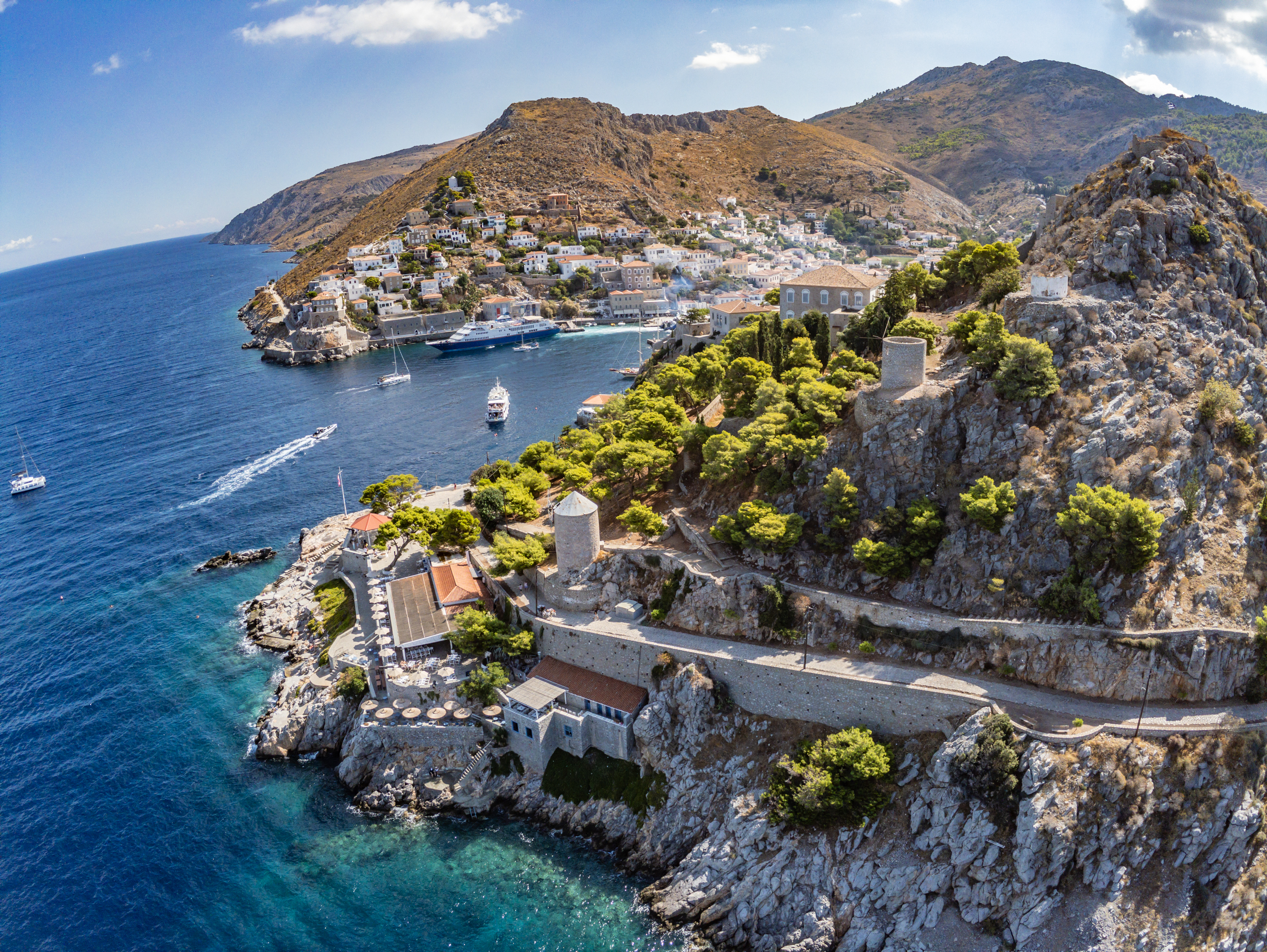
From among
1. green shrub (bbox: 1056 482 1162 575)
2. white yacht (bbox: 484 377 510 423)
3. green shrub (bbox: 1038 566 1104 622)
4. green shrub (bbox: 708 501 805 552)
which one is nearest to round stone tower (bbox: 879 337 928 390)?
green shrub (bbox: 708 501 805 552)

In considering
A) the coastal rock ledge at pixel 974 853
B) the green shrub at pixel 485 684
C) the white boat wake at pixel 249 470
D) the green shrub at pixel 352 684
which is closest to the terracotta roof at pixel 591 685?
the green shrub at pixel 485 684

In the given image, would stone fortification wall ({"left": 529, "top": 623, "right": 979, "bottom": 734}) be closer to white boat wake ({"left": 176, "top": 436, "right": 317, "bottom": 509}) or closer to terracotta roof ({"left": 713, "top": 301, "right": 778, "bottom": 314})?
terracotta roof ({"left": 713, "top": 301, "right": 778, "bottom": 314})

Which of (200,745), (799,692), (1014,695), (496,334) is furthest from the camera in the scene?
(496,334)

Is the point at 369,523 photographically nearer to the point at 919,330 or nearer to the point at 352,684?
the point at 352,684

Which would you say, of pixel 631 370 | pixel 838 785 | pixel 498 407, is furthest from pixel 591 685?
pixel 631 370

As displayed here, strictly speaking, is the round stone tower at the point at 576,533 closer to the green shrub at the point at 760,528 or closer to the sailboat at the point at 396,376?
the green shrub at the point at 760,528

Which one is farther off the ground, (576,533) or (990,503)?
(990,503)
